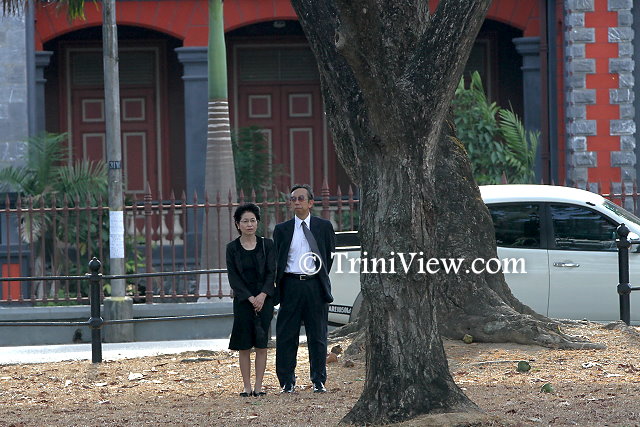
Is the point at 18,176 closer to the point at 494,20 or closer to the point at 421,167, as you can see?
the point at 494,20

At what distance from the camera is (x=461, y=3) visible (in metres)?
7.16

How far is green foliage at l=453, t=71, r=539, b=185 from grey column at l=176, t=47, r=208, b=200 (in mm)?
4015

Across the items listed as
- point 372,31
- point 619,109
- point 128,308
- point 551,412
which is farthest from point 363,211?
point 619,109

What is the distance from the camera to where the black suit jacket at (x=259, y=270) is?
29.1ft

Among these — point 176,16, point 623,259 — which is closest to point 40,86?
point 176,16

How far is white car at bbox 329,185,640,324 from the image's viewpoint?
11.6 m

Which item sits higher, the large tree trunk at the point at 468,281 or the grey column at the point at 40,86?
the grey column at the point at 40,86

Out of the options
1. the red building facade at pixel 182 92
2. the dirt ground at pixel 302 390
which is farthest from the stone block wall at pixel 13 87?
the dirt ground at pixel 302 390

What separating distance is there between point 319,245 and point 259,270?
50cm

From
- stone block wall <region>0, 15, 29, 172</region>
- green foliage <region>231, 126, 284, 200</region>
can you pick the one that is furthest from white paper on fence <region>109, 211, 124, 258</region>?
green foliage <region>231, 126, 284, 200</region>

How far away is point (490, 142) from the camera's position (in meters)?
18.0

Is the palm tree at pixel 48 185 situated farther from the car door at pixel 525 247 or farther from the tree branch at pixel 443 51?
the tree branch at pixel 443 51

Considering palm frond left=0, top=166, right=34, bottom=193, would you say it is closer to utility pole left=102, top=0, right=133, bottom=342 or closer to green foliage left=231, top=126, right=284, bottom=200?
utility pole left=102, top=0, right=133, bottom=342

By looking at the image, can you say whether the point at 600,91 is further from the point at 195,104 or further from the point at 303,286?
the point at 303,286
